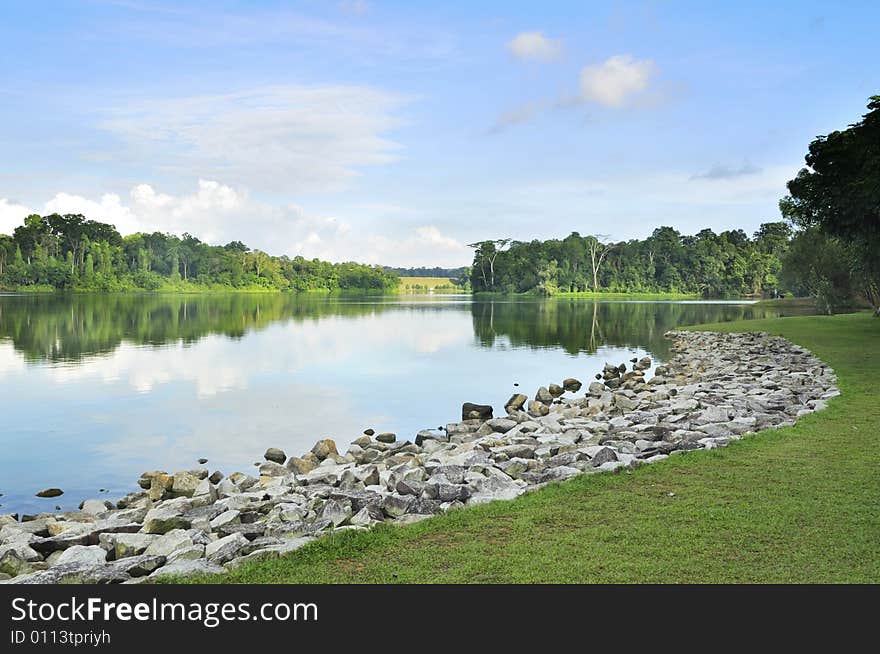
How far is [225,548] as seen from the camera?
634 centimetres

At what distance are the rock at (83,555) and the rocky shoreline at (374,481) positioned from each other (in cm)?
2

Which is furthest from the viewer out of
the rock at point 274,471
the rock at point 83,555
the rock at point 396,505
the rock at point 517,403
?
the rock at point 517,403

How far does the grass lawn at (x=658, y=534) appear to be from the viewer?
18.0 feet

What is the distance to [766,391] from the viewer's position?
1459 cm

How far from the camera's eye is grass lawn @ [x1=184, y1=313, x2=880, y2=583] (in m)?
5.48

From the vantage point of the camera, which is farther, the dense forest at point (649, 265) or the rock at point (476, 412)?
the dense forest at point (649, 265)

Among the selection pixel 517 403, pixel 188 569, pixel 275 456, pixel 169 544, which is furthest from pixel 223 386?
pixel 188 569

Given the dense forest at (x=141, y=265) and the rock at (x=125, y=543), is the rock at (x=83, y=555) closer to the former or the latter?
the rock at (x=125, y=543)

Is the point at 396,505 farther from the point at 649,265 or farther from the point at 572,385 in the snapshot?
the point at 649,265

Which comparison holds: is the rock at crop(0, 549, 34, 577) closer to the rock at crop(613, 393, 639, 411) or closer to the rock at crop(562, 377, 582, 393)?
the rock at crop(613, 393, 639, 411)

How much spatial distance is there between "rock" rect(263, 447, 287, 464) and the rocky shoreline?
0.03m

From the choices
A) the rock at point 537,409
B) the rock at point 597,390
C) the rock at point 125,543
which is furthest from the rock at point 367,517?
the rock at point 597,390

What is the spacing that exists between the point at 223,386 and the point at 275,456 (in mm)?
9160

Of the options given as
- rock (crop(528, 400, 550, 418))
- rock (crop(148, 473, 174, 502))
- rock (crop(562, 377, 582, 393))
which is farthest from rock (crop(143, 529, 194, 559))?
rock (crop(562, 377, 582, 393))
